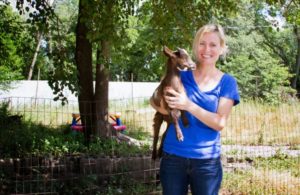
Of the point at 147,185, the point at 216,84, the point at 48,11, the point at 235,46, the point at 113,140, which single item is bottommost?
the point at 147,185

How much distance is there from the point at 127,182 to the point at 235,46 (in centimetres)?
2541

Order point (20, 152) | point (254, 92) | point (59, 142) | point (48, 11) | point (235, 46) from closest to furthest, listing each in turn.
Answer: point (48, 11) → point (20, 152) → point (59, 142) → point (254, 92) → point (235, 46)

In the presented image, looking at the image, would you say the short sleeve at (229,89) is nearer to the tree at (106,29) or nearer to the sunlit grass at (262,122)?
the tree at (106,29)

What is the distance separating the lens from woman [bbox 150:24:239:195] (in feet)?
8.36

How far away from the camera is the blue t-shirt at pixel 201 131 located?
256 cm

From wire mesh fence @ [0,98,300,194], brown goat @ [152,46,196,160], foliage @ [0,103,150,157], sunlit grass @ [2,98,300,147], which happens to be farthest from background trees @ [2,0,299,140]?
brown goat @ [152,46,196,160]

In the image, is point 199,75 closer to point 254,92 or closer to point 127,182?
point 127,182

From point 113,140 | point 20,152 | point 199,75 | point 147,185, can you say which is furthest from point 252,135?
point 199,75

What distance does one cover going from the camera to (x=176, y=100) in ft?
8.23

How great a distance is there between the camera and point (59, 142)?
8430mm

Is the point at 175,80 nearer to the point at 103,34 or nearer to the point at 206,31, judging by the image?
the point at 206,31

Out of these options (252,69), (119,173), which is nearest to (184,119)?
(119,173)

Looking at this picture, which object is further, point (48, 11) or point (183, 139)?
point (48, 11)

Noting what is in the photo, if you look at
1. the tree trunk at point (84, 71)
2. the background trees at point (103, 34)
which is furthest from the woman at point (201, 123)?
the tree trunk at point (84, 71)
